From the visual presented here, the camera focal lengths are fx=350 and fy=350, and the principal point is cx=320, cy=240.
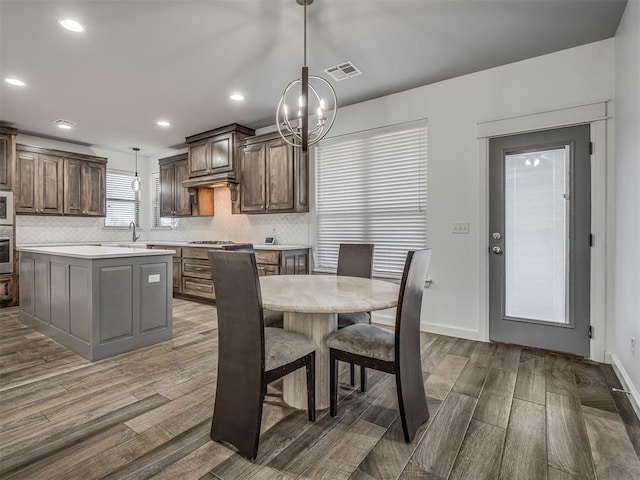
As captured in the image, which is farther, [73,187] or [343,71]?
[73,187]

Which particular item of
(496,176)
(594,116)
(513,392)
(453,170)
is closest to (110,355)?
(513,392)

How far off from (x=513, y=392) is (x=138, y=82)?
14.3ft

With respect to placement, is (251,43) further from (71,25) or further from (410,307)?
(410,307)

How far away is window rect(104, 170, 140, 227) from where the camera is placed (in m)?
6.62


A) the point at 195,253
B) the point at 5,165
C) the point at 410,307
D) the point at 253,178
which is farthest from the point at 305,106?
the point at 5,165

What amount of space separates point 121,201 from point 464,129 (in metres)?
6.25

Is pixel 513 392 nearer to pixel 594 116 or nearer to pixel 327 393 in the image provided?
pixel 327 393

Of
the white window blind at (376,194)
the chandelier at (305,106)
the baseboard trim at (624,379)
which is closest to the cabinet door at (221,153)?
the chandelier at (305,106)

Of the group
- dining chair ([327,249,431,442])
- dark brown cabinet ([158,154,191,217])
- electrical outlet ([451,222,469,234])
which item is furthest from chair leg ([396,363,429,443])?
dark brown cabinet ([158,154,191,217])

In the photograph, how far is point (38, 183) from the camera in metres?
5.42

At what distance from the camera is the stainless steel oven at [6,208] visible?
4.84m

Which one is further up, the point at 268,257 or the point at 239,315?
the point at 268,257

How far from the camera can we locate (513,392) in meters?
2.37

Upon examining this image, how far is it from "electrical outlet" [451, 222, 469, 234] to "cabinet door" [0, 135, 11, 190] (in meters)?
5.97
